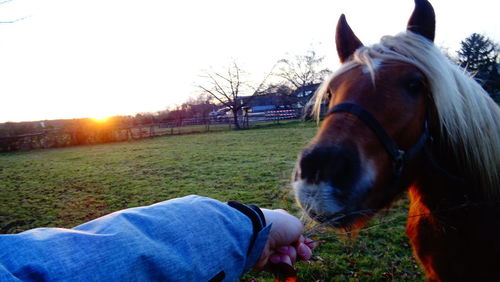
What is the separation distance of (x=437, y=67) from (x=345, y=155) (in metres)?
0.94

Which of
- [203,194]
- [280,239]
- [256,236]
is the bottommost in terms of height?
[203,194]

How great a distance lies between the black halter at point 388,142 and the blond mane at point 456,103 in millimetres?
248

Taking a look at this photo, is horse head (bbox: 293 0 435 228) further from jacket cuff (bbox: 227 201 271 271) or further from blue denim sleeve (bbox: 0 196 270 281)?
blue denim sleeve (bbox: 0 196 270 281)

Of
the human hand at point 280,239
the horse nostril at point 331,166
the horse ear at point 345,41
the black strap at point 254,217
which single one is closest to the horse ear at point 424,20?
the horse ear at point 345,41

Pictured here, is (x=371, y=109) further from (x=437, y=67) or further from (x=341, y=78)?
(x=437, y=67)

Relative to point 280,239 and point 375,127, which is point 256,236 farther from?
point 375,127

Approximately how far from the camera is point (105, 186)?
30.9ft

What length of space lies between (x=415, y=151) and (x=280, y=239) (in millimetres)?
945

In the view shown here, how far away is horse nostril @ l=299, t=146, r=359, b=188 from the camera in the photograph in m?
1.25

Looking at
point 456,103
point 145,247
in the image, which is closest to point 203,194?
point 456,103

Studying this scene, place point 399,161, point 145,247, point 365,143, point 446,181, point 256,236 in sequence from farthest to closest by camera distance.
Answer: point 446,181 → point 399,161 → point 365,143 → point 256,236 → point 145,247

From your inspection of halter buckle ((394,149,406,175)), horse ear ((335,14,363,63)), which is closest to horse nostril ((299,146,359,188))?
halter buckle ((394,149,406,175))

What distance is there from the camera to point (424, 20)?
189 centimetres

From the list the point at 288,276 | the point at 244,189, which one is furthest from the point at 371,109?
the point at 244,189
